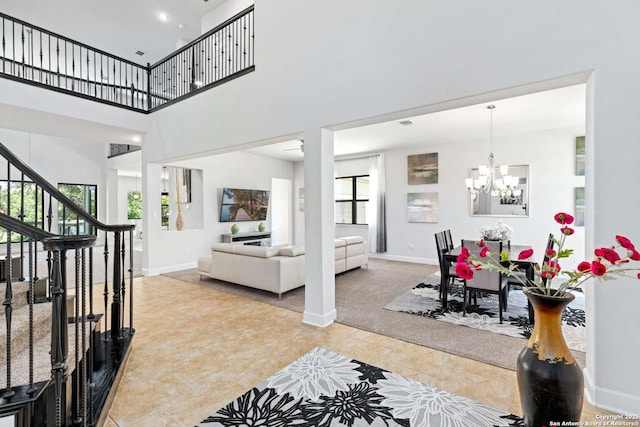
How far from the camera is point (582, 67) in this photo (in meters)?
2.12

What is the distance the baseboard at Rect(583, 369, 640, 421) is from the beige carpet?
54 centimetres

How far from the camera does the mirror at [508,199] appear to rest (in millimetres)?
6094

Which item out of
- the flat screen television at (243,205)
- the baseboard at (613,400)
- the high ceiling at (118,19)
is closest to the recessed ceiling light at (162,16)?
the high ceiling at (118,19)

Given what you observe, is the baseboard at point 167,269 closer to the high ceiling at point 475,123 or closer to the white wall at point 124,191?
the high ceiling at point 475,123

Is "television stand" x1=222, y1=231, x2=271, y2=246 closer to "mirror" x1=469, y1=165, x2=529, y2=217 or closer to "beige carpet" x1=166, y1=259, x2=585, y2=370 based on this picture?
"beige carpet" x1=166, y1=259, x2=585, y2=370

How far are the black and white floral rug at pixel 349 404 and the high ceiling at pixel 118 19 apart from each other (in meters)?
6.81

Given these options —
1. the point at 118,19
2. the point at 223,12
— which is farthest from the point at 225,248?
the point at 118,19

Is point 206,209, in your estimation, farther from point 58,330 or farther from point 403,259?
point 58,330

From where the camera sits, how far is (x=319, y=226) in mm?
3449

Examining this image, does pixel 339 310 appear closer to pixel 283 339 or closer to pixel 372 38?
pixel 283 339

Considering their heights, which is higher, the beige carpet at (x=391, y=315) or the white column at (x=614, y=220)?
the white column at (x=614, y=220)

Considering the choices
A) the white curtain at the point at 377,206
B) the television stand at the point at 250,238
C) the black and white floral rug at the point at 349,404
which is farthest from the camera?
the white curtain at the point at 377,206

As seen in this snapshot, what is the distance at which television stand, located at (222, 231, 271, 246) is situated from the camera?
751 centimetres

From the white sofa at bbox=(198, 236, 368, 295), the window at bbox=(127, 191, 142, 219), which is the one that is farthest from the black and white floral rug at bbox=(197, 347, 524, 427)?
the window at bbox=(127, 191, 142, 219)
